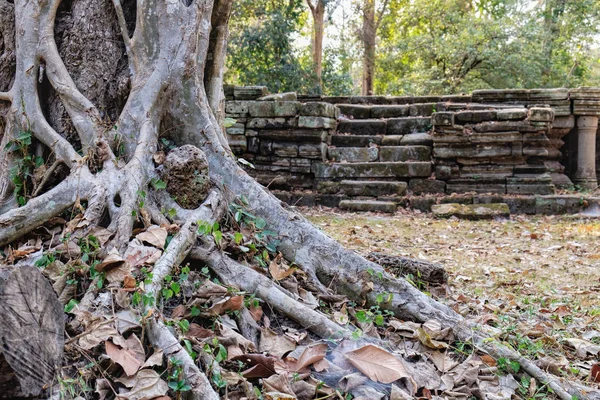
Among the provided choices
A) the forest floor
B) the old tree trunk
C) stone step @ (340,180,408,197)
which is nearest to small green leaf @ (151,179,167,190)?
the old tree trunk

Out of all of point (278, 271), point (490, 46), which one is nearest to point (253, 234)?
point (278, 271)

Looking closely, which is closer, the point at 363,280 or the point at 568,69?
the point at 363,280

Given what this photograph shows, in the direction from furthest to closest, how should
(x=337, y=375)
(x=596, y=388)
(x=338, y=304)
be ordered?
(x=338, y=304) < (x=596, y=388) < (x=337, y=375)

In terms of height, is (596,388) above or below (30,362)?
below

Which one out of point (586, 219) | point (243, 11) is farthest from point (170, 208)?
point (243, 11)

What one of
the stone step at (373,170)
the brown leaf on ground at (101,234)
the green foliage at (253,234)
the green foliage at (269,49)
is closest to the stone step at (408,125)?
the stone step at (373,170)

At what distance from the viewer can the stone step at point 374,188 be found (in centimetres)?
888

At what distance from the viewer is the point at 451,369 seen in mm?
2389

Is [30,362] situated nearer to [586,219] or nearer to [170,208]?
[170,208]

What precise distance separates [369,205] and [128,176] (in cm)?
609

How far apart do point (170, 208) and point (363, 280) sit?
107 centimetres

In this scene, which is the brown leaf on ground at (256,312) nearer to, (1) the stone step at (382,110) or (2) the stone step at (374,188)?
(2) the stone step at (374,188)

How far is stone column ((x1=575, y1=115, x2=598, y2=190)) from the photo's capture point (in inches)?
394

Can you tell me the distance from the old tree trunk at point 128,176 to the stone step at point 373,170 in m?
5.99
